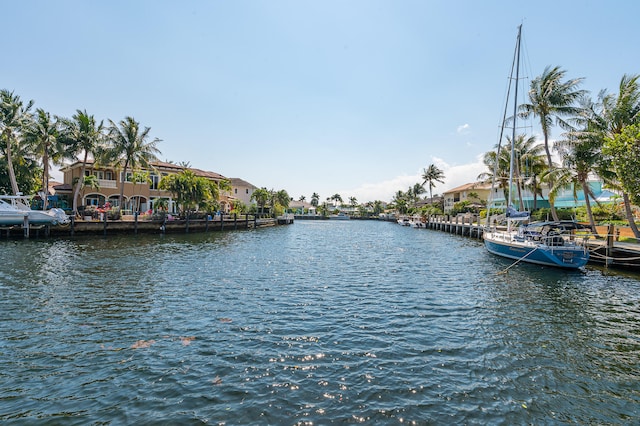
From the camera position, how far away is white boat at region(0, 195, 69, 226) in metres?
32.3

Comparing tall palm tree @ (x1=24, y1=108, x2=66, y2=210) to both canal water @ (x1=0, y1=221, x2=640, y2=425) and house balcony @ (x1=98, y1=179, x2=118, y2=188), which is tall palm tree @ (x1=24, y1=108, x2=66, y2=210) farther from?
canal water @ (x1=0, y1=221, x2=640, y2=425)

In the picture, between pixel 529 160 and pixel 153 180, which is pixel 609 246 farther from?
pixel 153 180

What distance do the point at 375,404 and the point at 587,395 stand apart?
4.71 meters

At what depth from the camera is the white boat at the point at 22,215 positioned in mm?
32344

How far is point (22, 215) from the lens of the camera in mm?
32875

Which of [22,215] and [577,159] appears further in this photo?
[22,215]

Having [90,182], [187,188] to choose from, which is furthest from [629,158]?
[90,182]

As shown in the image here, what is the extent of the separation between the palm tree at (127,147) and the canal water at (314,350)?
3259 centimetres

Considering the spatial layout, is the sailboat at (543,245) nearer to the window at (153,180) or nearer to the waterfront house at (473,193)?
the waterfront house at (473,193)

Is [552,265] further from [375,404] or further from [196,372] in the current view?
[196,372]

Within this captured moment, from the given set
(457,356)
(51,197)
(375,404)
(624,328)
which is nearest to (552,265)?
(624,328)

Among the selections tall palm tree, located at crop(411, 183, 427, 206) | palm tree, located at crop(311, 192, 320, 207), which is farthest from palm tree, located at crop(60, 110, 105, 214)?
palm tree, located at crop(311, 192, 320, 207)

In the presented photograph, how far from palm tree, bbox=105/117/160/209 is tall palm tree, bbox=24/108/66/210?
5428 mm

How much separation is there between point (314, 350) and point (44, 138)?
1838 inches
